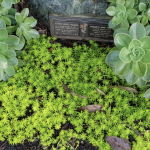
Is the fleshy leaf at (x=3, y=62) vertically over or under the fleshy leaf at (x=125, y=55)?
under

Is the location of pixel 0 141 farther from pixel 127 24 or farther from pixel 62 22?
pixel 127 24

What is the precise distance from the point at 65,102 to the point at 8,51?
0.93 metres

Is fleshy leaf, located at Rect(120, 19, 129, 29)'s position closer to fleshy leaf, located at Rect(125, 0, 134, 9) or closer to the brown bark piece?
fleshy leaf, located at Rect(125, 0, 134, 9)

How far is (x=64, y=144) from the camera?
2.64 meters

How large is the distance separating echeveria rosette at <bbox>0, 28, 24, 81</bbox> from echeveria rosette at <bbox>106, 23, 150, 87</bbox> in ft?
3.69

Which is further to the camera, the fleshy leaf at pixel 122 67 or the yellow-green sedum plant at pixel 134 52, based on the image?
the fleshy leaf at pixel 122 67

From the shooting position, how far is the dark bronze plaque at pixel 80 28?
3.03 m

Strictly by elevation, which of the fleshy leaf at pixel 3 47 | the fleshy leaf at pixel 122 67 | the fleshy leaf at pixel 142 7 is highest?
the fleshy leaf at pixel 142 7

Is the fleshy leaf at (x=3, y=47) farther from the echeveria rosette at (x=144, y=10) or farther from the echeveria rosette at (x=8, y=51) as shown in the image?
the echeveria rosette at (x=144, y=10)

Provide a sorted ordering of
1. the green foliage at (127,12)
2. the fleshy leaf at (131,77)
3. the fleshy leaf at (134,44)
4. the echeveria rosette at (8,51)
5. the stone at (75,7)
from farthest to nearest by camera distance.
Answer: the stone at (75,7) < the green foliage at (127,12) < the fleshy leaf at (131,77) < the echeveria rosette at (8,51) < the fleshy leaf at (134,44)

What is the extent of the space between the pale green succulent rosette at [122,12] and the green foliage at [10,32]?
38.6 inches

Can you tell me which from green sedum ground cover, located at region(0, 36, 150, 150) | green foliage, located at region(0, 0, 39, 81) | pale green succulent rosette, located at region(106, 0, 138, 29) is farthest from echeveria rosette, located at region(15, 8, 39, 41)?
pale green succulent rosette, located at region(106, 0, 138, 29)

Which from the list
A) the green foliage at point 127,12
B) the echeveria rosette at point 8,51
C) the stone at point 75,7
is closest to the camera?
the echeveria rosette at point 8,51

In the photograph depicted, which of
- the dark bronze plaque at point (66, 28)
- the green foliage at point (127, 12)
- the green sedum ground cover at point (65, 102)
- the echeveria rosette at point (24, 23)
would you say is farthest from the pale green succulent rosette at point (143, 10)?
the echeveria rosette at point (24, 23)
